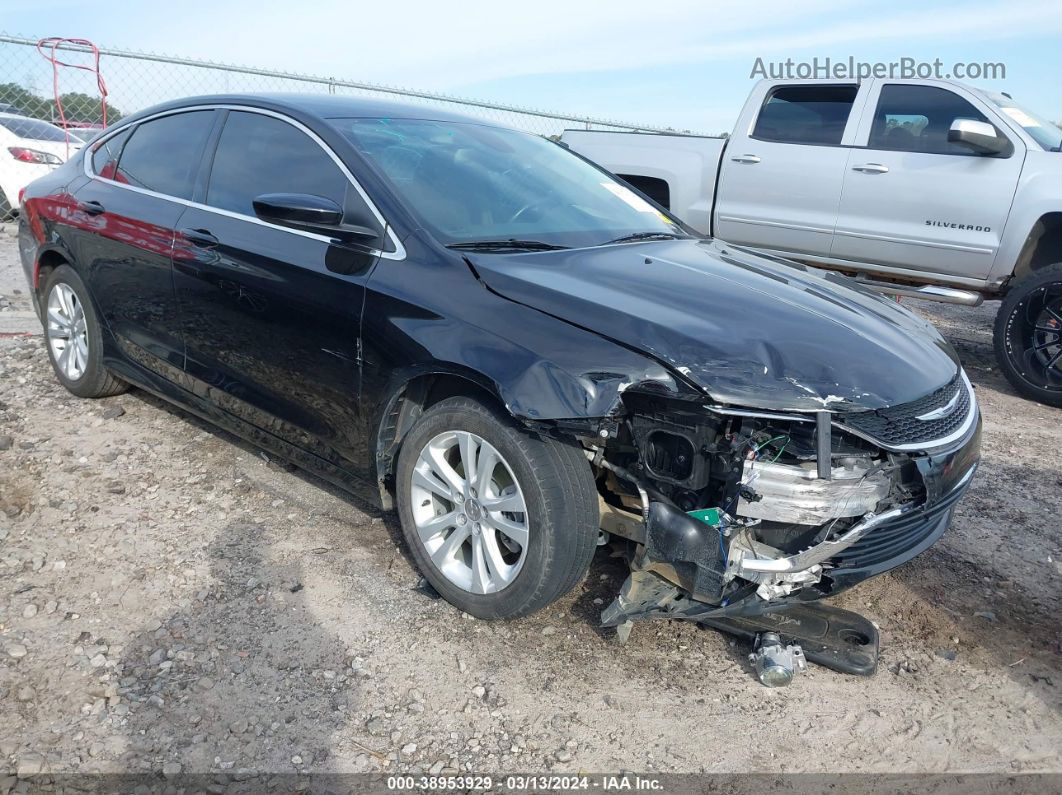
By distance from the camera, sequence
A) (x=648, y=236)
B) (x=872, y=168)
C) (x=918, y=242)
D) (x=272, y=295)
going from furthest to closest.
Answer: (x=872, y=168) < (x=918, y=242) < (x=648, y=236) < (x=272, y=295)

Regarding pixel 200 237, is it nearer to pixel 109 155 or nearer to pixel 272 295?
pixel 272 295

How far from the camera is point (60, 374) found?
4.84 metres

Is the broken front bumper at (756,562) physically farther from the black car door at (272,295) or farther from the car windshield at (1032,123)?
the car windshield at (1032,123)

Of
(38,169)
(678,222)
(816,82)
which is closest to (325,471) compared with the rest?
(678,222)

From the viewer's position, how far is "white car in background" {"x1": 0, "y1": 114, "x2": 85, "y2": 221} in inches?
414

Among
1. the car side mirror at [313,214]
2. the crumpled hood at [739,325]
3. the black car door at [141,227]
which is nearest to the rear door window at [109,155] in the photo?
the black car door at [141,227]

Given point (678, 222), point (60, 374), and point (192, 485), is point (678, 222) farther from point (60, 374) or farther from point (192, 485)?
point (60, 374)

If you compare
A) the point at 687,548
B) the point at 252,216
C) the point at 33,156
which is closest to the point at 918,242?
the point at 687,548

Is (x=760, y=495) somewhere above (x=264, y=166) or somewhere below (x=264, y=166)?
below

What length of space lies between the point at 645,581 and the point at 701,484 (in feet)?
1.30

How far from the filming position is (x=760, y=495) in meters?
2.40

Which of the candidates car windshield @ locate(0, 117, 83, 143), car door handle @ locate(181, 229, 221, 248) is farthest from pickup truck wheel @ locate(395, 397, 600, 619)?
car windshield @ locate(0, 117, 83, 143)

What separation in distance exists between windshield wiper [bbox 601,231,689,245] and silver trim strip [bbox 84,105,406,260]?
921 millimetres

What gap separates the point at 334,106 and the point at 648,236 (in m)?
1.47
